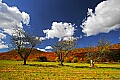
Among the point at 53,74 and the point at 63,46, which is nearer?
the point at 53,74

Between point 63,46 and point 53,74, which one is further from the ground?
point 63,46

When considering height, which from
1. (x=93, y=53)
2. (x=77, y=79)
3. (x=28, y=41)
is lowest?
(x=77, y=79)

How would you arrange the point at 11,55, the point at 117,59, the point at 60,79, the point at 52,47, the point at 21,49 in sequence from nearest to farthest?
the point at 60,79
the point at 21,49
the point at 52,47
the point at 117,59
the point at 11,55

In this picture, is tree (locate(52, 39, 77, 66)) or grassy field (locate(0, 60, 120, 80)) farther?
tree (locate(52, 39, 77, 66))

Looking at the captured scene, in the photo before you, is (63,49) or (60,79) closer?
(60,79)

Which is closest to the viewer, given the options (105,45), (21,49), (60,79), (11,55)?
(60,79)

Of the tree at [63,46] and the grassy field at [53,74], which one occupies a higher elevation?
the tree at [63,46]

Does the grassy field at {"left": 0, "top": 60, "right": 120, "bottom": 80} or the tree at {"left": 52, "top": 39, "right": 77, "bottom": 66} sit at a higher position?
the tree at {"left": 52, "top": 39, "right": 77, "bottom": 66}

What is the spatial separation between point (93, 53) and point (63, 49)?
426 inches

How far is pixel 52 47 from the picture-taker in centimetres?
7631

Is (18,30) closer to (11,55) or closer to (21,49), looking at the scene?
(21,49)

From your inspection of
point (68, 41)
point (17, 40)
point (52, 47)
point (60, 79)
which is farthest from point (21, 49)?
point (60, 79)

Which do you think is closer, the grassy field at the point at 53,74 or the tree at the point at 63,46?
the grassy field at the point at 53,74

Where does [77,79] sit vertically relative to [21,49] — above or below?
below
